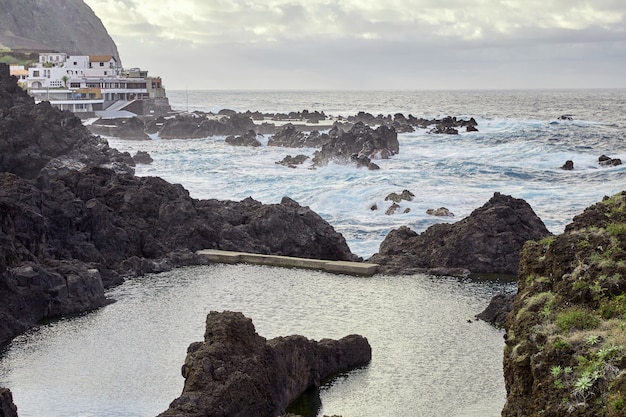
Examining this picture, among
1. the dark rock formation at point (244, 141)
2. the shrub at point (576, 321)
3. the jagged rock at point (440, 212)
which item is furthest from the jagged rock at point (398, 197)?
the dark rock formation at point (244, 141)

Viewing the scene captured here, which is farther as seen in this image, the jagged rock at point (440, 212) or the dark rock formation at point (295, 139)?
the dark rock formation at point (295, 139)

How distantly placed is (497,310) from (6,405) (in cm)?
1575

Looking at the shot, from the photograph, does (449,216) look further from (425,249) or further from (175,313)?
(175,313)

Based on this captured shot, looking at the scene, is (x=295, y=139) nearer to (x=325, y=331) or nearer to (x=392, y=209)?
(x=392, y=209)

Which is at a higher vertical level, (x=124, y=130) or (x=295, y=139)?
(x=295, y=139)

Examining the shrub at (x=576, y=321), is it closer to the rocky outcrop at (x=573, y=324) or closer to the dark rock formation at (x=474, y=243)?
the rocky outcrop at (x=573, y=324)

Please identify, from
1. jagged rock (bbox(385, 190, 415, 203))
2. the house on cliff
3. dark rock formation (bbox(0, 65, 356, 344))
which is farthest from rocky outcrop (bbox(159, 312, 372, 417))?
the house on cliff

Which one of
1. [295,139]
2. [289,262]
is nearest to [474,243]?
[289,262]

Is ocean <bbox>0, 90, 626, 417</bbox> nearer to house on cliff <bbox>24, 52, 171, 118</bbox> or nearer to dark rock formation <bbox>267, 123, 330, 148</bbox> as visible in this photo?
dark rock formation <bbox>267, 123, 330, 148</bbox>

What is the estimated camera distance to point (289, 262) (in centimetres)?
3703

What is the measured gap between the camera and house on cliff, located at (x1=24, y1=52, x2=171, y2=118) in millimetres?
135750

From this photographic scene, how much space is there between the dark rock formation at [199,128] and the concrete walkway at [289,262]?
8550cm

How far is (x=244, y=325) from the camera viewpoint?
2106 cm

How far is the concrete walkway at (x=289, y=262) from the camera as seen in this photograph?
3594 cm
